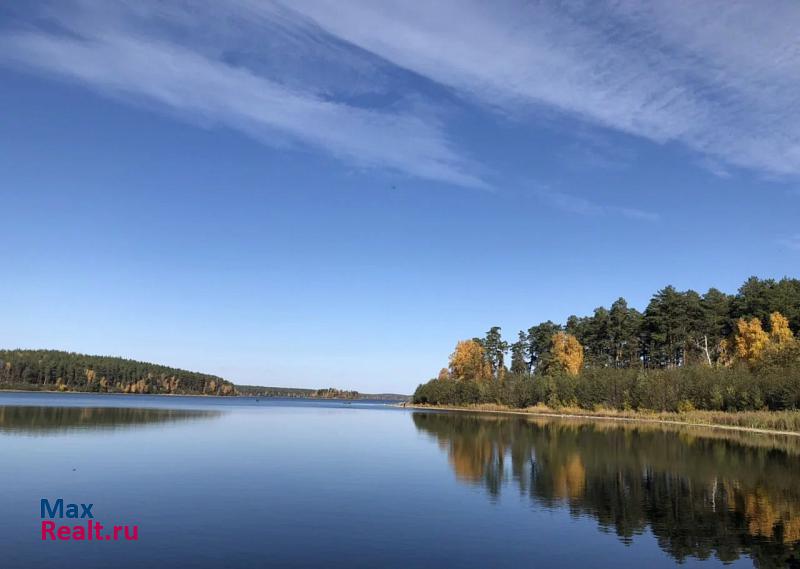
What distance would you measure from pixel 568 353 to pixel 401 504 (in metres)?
107

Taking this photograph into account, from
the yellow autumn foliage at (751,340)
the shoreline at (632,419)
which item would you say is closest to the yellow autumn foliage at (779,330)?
the yellow autumn foliage at (751,340)

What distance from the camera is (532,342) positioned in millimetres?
156750

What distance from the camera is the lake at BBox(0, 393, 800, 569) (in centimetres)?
1780

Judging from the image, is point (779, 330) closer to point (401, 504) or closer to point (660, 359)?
point (660, 359)

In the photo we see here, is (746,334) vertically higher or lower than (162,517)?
higher

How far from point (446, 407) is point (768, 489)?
120 meters

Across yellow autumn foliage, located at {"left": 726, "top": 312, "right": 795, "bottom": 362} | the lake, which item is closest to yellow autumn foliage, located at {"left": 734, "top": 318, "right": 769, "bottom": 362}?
yellow autumn foliage, located at {"left": 726, "top": 312, "right": 795, "bottom": 362}

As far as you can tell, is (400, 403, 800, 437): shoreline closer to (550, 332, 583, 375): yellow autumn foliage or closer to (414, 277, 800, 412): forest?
(414, 277, 800, 412): forest

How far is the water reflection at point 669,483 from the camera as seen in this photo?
66.7 ft

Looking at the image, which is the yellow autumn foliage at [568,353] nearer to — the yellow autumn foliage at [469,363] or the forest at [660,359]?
the forest at [660,359]

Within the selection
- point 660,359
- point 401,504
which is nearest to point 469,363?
point 660,359

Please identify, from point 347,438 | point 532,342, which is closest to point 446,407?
point 532,342

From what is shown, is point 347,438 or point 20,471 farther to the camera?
point 347,438

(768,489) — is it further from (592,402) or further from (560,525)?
(592,402)
